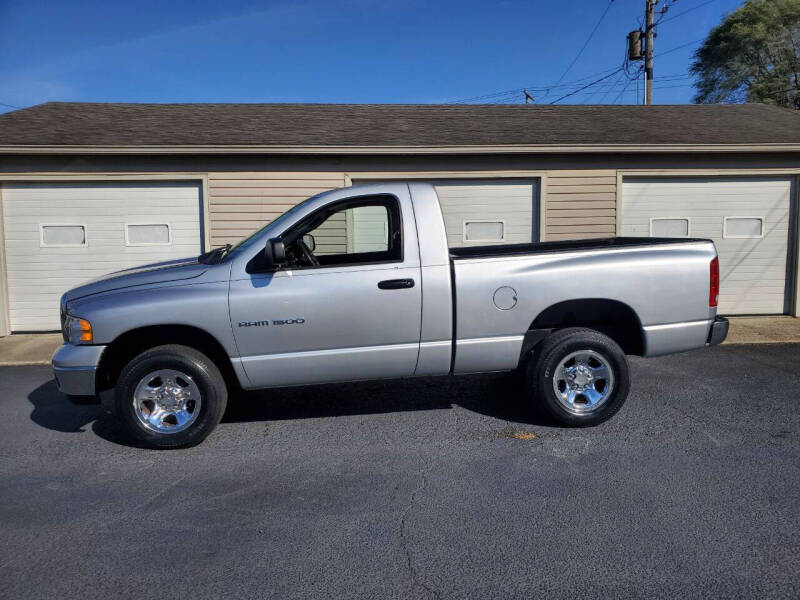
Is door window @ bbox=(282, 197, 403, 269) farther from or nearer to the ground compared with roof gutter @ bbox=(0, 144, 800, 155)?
nearer to the ground

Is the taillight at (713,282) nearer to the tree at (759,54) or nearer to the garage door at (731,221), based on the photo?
the garage door at (731,221)

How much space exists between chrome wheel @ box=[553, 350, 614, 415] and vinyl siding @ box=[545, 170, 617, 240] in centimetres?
535

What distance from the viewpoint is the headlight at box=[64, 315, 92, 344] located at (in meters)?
4.66

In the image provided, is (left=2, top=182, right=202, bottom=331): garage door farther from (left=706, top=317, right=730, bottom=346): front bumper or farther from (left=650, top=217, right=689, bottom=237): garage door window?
(left=706, top=317, right=730, bottom=346): front bumper

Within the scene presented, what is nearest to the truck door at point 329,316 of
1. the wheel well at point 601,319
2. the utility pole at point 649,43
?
the wheel well at point 601,319

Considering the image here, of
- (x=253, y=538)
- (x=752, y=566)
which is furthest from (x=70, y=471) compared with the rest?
(x=752, y=566)

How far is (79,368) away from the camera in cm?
465

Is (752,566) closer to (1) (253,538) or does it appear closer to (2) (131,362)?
(1) (253,538)

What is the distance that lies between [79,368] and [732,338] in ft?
26.5

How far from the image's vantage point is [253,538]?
3.39 m

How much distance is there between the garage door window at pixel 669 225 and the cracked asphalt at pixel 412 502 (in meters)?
4.85

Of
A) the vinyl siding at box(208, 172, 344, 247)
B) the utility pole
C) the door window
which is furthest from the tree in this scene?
the door window

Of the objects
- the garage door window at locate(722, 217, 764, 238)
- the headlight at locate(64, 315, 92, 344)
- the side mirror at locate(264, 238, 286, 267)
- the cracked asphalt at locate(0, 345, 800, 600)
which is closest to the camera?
the cracked asphalt at locate(0, 345, 800, 600)

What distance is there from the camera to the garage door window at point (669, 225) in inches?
408
